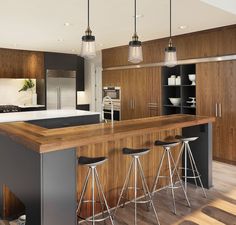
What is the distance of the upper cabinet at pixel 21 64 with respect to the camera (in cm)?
738

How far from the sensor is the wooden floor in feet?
9.23

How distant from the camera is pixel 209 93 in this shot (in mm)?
5027

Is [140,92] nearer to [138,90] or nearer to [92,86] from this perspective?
[138,90]

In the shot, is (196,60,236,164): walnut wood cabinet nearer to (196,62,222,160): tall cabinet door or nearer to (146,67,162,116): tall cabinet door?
(196,62,222,160): tall cabinet door

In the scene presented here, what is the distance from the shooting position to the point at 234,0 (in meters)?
3.88

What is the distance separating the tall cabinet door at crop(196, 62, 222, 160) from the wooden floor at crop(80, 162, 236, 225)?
131cm

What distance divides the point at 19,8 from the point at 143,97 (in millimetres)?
3523

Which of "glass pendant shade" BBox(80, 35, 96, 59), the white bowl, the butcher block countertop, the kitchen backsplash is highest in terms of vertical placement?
"glass pendant shade" BBox(80, 35, 96, 59)

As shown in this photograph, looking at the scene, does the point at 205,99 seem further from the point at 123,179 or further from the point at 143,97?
the point at 123,179

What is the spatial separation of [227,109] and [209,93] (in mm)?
464

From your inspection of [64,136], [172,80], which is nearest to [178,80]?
[172,80]

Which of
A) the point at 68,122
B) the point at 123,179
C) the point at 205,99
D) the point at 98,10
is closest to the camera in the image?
the point at 123,179

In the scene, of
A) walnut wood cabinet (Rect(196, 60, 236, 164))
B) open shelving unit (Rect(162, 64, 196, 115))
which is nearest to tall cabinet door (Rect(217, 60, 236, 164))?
walnut wood cabinet (Rect(196, 60, 236, 164))

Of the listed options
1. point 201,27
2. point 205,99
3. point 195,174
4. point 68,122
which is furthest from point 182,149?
point 201,27
